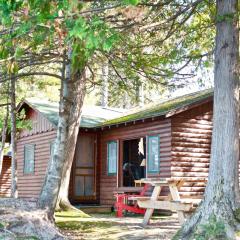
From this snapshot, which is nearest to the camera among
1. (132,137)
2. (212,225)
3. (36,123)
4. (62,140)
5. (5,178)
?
(212,225)

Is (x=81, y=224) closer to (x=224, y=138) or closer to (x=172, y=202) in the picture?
(x=172, y=202)

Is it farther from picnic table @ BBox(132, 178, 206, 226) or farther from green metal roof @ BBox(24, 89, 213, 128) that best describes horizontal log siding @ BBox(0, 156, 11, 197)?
picnic table @ BBox(132, 178, 206, 226)

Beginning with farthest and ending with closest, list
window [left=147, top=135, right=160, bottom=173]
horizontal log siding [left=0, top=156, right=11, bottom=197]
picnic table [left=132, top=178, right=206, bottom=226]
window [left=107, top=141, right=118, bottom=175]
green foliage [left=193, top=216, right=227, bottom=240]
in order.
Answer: horizontal log siding [left=0, top=156, right=11, bottom=197] → window [left=107, top=141, right=118, bottom=175] → window [left=147, top=135, right=160, bottom=173] → picnic table [left=132, top=178, right=206, bottom=226] → green foliage [left=193, top=216, right=227, bottom=240]

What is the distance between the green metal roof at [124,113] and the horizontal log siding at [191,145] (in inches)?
18.8

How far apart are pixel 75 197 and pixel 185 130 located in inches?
222

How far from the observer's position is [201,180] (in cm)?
1498

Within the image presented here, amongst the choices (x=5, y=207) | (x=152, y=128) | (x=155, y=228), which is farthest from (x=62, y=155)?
(x=152, y=128)

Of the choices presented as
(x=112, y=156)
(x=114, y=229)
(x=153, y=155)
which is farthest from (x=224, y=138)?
(x=112, y=156)

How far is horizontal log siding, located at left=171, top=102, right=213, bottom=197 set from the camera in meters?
14.7

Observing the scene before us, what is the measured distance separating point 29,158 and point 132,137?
638cm

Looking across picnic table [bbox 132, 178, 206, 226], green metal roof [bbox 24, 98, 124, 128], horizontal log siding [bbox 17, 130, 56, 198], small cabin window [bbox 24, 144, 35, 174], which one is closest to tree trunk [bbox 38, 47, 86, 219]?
picnic table [bbox 132, 178, 206, 226]

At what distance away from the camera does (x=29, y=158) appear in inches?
820

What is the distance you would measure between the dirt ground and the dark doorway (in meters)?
6.44

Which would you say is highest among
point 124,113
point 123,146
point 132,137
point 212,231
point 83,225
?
point 124,113
